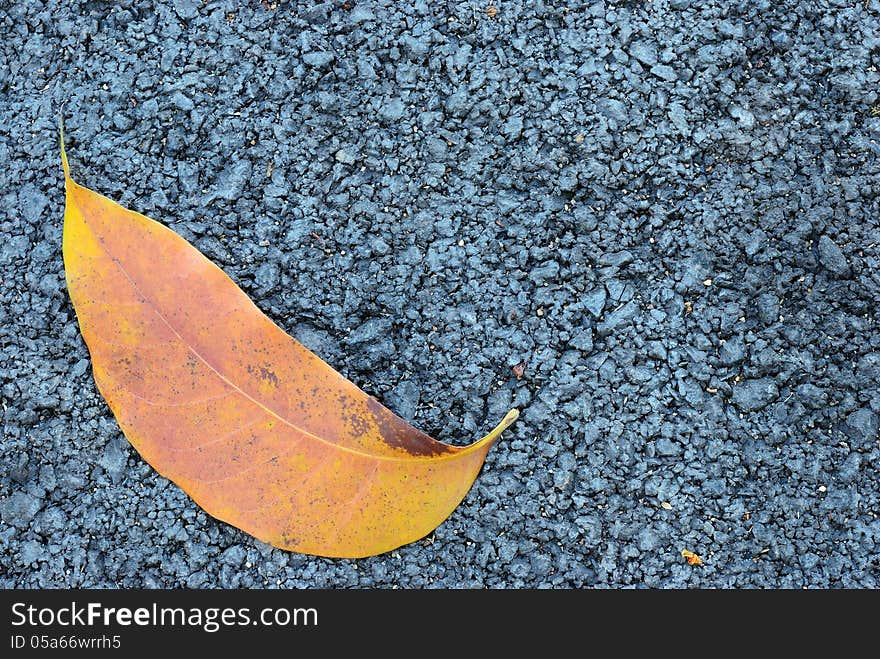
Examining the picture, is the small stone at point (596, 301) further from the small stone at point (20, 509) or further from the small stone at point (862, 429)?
the small stone at point (20, 509)

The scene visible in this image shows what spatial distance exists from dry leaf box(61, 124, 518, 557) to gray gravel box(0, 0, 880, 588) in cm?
4

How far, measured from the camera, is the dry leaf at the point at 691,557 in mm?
1302

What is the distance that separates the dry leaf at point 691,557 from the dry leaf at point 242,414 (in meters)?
0.34

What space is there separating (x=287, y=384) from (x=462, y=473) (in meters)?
0.30

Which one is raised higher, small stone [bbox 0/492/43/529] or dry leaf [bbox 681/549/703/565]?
small stone [bbox 0/492/43/529]

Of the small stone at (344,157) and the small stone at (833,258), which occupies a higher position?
the small stone at (344,157)

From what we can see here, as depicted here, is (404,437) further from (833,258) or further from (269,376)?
(833,258)

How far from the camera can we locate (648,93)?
1349 millimetres

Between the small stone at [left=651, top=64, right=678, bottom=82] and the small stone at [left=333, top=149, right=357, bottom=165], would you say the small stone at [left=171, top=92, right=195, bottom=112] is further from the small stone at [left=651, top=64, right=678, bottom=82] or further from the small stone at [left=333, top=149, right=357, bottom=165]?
the small stone at [left=651, top=64, right=678, bottom=82]

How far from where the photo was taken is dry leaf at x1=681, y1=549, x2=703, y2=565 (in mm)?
1302

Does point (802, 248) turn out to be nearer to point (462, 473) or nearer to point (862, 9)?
point (862, 9)

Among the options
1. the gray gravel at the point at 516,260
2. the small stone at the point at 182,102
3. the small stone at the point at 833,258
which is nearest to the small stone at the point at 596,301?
the gray gravel at the point at 516,260

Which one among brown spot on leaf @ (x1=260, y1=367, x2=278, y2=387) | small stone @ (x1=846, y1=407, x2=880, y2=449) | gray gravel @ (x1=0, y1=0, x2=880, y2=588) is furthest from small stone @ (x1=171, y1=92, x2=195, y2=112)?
small stone @ (x1=846, y1=407, x2=880, y2=449)

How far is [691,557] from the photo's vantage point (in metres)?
1.30
